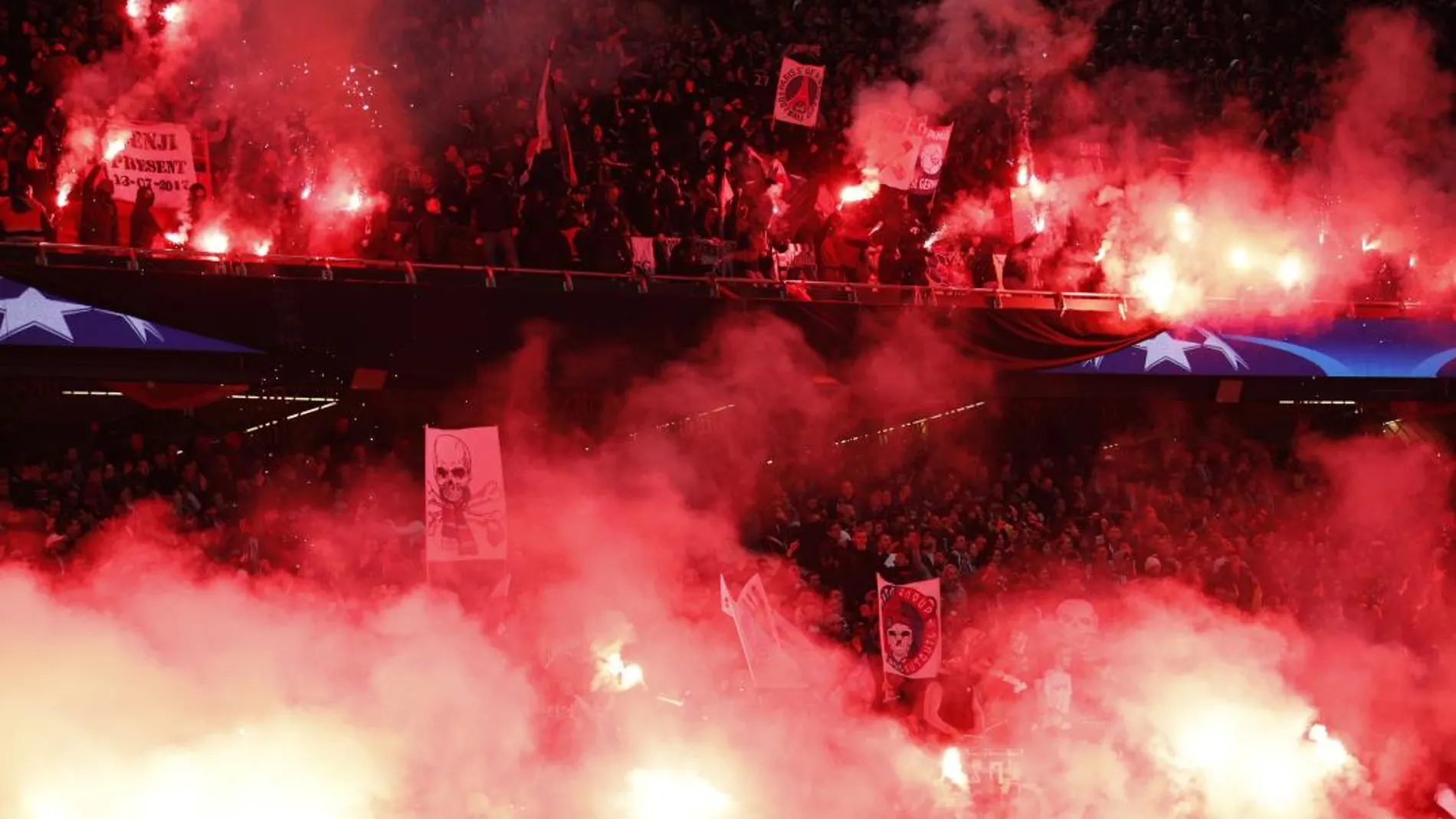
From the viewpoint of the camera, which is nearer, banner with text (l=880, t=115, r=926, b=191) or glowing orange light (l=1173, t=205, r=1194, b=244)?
banner with text (l=880, t=115, r=926, b=191)

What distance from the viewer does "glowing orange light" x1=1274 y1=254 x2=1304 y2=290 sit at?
1070 centimetres

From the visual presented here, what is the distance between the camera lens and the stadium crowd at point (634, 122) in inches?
334

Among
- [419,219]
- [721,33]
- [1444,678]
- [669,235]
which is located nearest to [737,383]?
[669,235]

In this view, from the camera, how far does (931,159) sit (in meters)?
10.2

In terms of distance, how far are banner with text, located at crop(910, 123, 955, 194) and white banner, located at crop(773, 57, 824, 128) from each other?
758mm

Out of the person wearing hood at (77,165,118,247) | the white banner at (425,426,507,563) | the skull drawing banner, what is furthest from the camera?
the skull drawing banner

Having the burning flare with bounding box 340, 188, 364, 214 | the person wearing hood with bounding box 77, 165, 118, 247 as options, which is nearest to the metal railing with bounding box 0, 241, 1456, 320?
the person wearing hood with bounding box 77, 165, 118, 247

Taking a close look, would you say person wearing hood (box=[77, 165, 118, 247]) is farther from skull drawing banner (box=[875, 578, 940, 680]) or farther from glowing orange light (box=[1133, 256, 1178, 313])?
glowing orange light (box=[1133, 256, 1178, 313])

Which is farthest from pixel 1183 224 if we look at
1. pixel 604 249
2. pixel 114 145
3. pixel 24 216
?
pixel 24 216

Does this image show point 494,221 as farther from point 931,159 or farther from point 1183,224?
point 1183,224

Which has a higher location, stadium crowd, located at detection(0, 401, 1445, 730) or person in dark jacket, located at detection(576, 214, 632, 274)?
person in dark jacket, located at detection(576, 214, 632, 274)

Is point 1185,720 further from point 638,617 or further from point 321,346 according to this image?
point 321,346

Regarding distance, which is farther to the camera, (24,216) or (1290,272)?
(1290,272)

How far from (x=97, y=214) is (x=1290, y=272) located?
25.3ft
